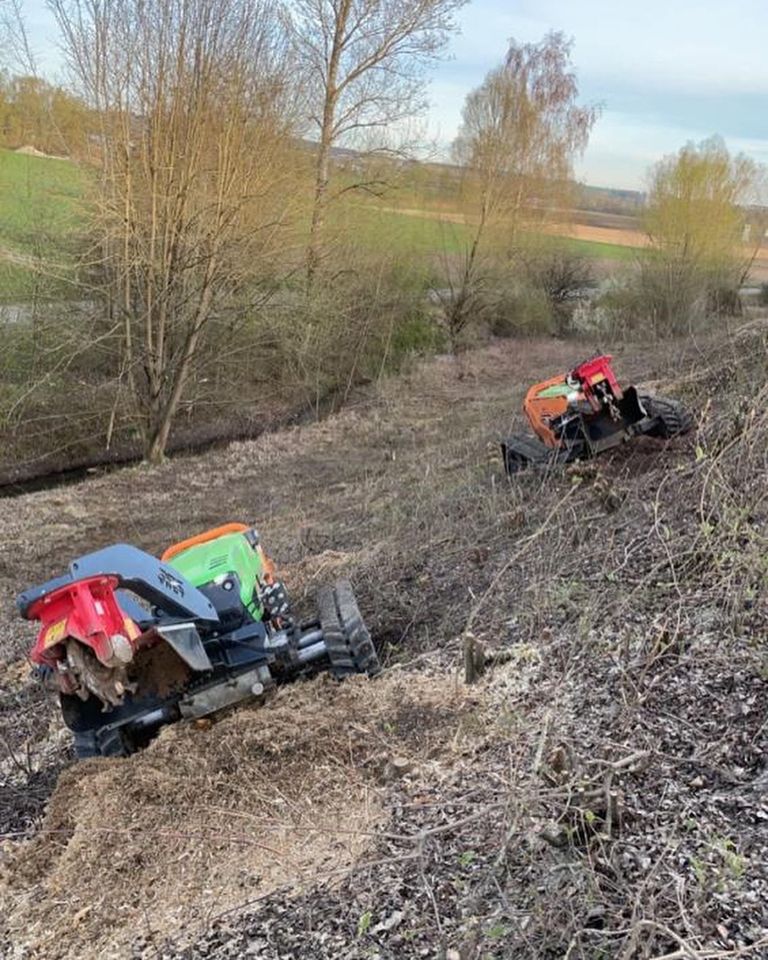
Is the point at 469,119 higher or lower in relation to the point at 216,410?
higher

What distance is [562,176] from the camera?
78.3 feet

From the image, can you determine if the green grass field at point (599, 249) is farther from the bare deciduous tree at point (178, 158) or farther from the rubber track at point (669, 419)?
the rubber track at point (669, 419)

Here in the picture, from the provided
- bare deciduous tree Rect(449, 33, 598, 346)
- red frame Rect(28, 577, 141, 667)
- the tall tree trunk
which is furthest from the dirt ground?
bare deciduous tree Rect(449, 33, 598, 346)

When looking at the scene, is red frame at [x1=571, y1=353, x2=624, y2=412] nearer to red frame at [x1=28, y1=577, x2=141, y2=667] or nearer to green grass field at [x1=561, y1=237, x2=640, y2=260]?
red frame at [x1=28, y1=577, x2=141, y2=667]

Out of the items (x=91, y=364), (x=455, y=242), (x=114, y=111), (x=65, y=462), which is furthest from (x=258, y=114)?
(x=455, y=242)

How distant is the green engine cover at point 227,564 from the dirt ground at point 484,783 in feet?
2.32

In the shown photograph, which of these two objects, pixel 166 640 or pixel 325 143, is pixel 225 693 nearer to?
pixel 166 640

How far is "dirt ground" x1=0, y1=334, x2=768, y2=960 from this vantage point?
7.74 feet

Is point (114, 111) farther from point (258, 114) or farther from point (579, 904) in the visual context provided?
point (579, 904)

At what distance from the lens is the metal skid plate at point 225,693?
371cm

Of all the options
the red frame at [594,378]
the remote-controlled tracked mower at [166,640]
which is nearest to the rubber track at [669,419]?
the red frame at [594,378]

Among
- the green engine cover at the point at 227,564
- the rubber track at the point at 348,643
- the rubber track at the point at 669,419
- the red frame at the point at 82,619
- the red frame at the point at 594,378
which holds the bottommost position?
the rubber track at the point at 348,643

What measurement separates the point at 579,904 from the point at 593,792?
0.32 metres

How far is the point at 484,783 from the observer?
2.94 meters
